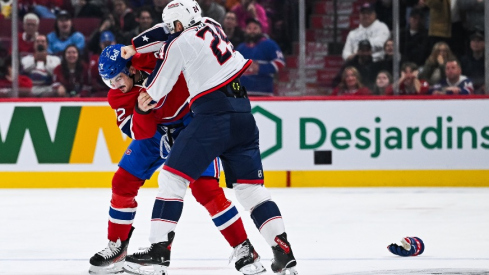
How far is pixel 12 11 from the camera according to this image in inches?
348

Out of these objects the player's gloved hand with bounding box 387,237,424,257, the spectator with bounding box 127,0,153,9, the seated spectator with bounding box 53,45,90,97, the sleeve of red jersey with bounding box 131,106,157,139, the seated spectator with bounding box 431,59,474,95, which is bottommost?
the player's gloved hand with bounding box 387,237,424,257

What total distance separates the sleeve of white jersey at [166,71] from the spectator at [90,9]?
509 cm

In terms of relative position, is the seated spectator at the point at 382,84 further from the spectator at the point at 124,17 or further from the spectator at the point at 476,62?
the spectator at the point at 124,17

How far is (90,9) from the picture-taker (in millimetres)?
9047

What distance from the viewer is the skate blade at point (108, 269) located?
446cm

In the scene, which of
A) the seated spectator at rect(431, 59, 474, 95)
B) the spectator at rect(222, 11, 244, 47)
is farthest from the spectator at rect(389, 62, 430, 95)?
the spectator at rect(222, 11, 244, 47)

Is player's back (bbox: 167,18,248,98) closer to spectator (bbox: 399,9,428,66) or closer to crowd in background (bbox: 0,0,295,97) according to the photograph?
crowd in background (bbox: 0,0,295,97)

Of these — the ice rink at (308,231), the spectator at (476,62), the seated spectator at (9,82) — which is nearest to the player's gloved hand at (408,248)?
the ice rink at (308,231)

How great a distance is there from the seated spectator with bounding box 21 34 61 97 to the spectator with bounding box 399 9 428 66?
3.24 m

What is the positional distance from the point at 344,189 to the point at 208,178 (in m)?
4.23

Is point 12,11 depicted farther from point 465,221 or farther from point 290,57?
point 465,221

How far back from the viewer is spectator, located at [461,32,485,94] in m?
8.71

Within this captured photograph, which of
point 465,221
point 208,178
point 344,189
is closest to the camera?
point 208,178

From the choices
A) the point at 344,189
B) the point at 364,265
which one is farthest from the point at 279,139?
the point at 364,265
